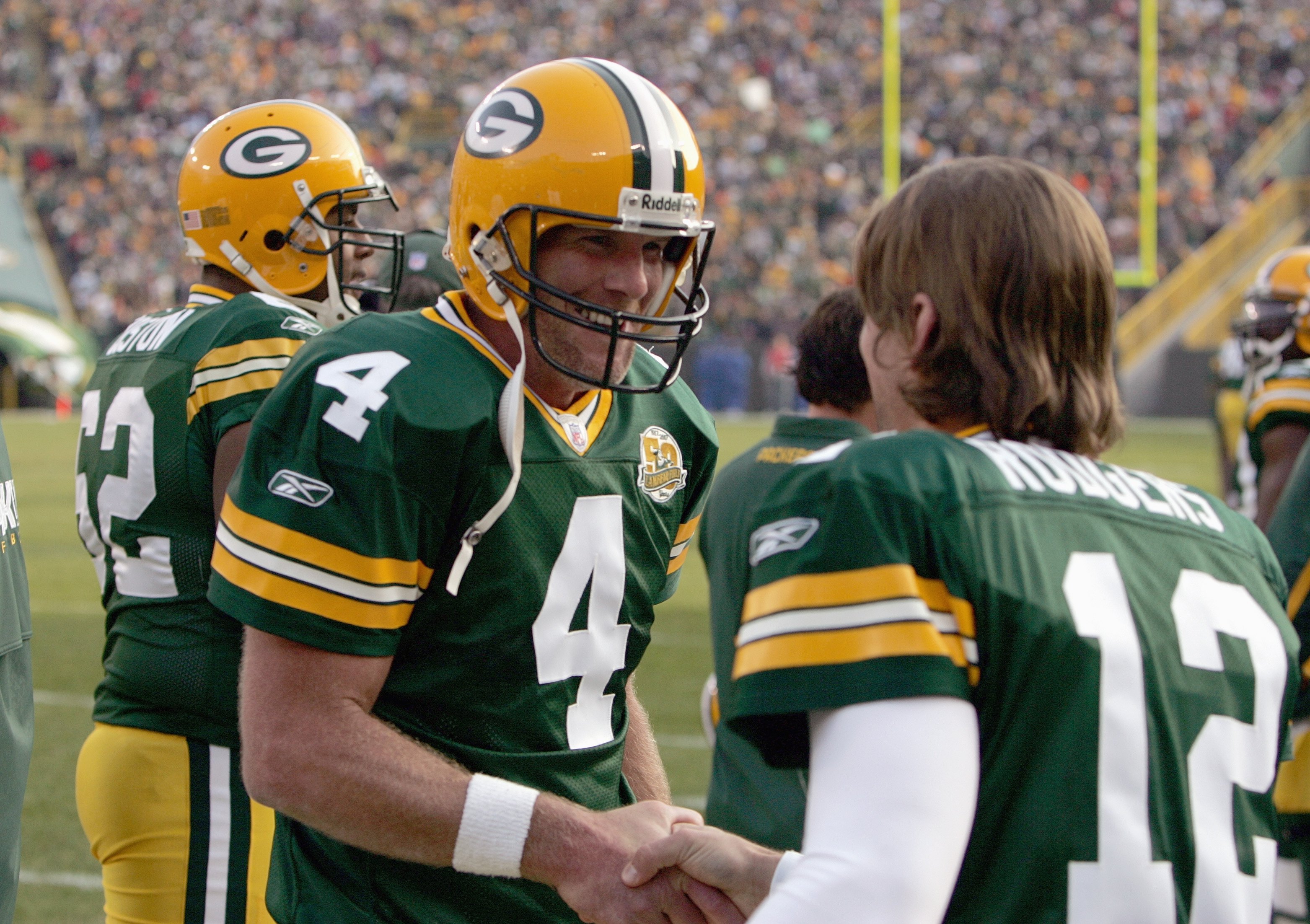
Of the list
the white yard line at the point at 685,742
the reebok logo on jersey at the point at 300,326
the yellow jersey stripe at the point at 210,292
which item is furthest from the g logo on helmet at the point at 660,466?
the white yard line at the point at 685,742

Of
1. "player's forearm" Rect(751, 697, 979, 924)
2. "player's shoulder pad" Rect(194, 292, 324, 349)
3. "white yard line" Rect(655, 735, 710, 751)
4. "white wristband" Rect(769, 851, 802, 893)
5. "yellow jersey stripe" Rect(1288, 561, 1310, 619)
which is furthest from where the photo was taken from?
"white yard line" Rect(655, 735, 710, 751)

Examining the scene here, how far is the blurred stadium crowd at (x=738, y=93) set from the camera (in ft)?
77.3

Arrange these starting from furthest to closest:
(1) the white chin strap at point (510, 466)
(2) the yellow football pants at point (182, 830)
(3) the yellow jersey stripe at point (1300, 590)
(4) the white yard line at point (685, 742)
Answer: (4) the white yard line at point (685, 742), (3) the yellow jersey stripe at point (1300, 590), (2) the yellow football pants at point (182, 830), (1) the white chin strap at point (510, 466)

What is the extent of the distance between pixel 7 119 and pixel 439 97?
28.0 ft

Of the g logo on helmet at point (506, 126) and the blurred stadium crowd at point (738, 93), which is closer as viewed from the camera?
the g logo on helmet at point (506, 126)

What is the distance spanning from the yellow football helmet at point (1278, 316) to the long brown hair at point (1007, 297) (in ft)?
12.7

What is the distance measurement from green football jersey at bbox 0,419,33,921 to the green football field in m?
1.82

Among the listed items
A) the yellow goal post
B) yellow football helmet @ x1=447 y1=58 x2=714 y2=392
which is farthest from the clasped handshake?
the yellow goal post

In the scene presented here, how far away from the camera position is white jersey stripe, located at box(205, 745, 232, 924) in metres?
2.48

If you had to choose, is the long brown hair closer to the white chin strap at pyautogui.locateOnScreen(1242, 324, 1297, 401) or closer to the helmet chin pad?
the helmet chin pad

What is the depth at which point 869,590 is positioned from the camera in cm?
121

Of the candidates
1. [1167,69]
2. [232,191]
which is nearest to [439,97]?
[1167,69]

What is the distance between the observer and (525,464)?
1.83m

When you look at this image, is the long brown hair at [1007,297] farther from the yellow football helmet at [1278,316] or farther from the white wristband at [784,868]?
the yellow football helmet at [1278,316]
